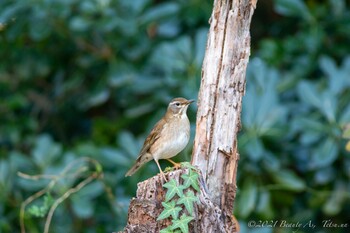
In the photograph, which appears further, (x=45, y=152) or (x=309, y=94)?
(x=45, y=152)

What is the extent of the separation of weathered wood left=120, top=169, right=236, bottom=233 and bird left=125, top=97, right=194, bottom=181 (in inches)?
59.6

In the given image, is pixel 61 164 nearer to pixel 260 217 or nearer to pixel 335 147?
pixel 260 217

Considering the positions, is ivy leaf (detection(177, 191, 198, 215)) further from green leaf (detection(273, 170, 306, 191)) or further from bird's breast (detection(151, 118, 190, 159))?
green leaf (detection(273, 170, 306, 191))

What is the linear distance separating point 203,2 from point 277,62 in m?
0.93

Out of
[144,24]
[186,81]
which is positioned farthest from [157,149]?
[144,24]

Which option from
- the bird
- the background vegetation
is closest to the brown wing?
the bird

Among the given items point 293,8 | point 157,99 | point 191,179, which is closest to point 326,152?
point 293,8

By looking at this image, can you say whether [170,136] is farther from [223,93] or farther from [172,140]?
[223,93]

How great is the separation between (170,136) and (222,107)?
1.61m

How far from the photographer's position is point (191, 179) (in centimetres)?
480

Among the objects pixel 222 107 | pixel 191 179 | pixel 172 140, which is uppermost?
pixel 172 140

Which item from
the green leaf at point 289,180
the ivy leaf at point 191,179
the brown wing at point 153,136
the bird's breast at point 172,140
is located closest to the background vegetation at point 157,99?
the green leaf at point 289,180

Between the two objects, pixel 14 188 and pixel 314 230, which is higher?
pixel 14 188

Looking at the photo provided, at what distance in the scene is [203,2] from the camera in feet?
27.6
